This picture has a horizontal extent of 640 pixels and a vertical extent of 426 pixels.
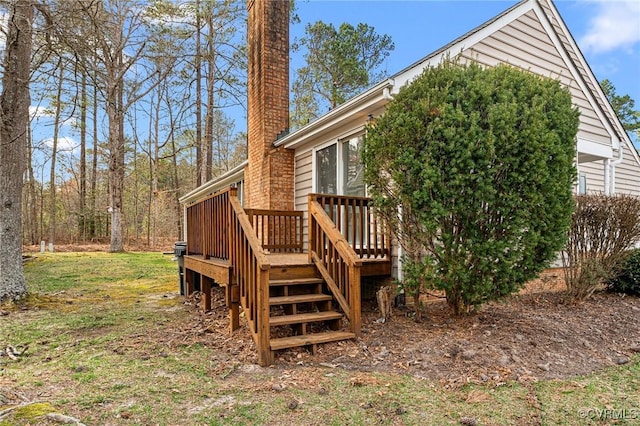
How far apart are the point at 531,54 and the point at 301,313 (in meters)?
6.80

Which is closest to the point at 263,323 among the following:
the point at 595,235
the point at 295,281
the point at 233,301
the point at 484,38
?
the point at 233,301

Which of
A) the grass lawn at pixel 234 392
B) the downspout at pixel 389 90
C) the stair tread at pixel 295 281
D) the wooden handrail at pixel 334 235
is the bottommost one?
the grass lawn at pixel 234 392

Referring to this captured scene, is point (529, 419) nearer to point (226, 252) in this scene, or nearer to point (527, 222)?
point (527, 222)

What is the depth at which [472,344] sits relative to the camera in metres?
3.98

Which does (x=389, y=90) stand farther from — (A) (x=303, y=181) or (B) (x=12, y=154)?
(B) (x=12, y=154)

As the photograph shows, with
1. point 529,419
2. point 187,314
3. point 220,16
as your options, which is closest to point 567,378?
point 529,419

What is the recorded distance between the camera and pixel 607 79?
2259 centimetres

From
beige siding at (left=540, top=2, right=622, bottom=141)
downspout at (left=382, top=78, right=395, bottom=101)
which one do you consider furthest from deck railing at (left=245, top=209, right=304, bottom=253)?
beige siding at (left=540, top=2, right=622, bottom=141)

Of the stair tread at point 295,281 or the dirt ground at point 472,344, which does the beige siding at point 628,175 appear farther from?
the stair tread at point 295,281

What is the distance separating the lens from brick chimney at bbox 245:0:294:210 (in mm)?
8000

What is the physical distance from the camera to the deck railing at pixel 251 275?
3.75m

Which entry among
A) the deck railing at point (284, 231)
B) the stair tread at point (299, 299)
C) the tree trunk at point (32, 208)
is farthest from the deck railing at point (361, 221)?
the tree trunk at point (32, 208)

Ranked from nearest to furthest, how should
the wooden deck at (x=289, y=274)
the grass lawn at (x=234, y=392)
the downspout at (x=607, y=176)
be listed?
the grass lawn at (x=234, y=392) → the wooden deck at (x=289, y=274) → the downspout at (x=607, y=176)

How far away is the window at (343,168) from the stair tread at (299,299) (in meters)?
2.11
